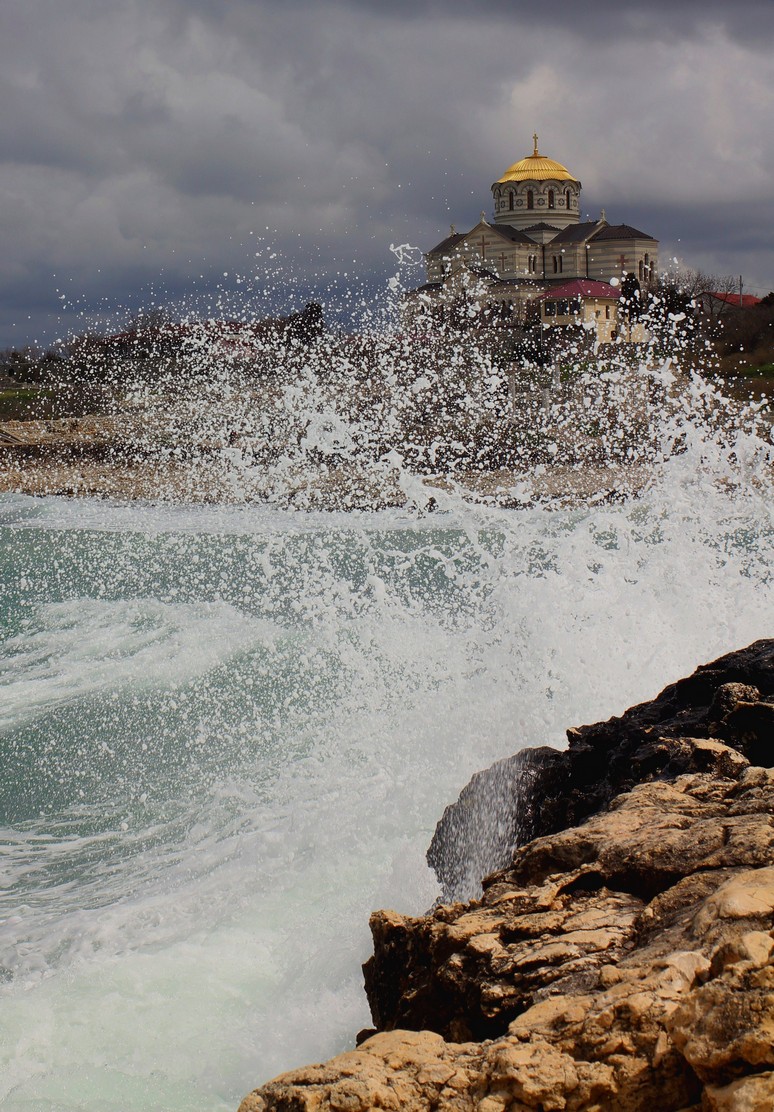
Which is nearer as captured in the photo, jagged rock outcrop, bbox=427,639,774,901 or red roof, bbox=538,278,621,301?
jagged rock outcrop, bbox=427,639,774,901

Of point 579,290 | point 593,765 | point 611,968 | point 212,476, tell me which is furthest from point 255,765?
point 579,290

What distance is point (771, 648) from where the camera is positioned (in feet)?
19.2

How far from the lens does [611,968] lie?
9.46 feet

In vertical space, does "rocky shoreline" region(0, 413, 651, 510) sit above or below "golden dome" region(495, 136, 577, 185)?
below

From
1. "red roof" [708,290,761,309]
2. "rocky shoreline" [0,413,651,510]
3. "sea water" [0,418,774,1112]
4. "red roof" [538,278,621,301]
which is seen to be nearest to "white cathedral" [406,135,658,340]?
"red roof" [538,278,621,301]

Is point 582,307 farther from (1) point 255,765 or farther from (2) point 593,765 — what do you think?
(2) point 593,765

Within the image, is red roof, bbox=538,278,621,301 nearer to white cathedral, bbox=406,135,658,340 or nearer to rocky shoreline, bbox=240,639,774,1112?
white cathedral, bbox=406,135,658,340

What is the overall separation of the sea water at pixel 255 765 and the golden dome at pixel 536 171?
64.6m

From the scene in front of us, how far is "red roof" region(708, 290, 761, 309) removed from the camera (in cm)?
6638

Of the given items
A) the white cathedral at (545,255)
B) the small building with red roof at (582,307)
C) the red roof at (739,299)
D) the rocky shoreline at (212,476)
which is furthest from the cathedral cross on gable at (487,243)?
the rocky shoreline at (212,476)

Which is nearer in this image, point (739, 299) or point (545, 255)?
point (739, 299)

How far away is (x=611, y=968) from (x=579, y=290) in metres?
64.2

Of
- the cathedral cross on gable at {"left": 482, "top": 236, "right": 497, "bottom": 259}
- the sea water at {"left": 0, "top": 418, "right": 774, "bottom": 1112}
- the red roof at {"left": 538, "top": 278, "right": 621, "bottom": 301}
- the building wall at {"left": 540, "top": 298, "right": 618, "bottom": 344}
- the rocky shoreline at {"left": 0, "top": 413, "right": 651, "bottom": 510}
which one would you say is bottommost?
the sea water at {"left": 0, "top": 418, "right": 774, "bottom": 1112}

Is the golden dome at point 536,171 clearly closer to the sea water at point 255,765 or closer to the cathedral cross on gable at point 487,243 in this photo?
the cathedral cross on gable at point 487,243
